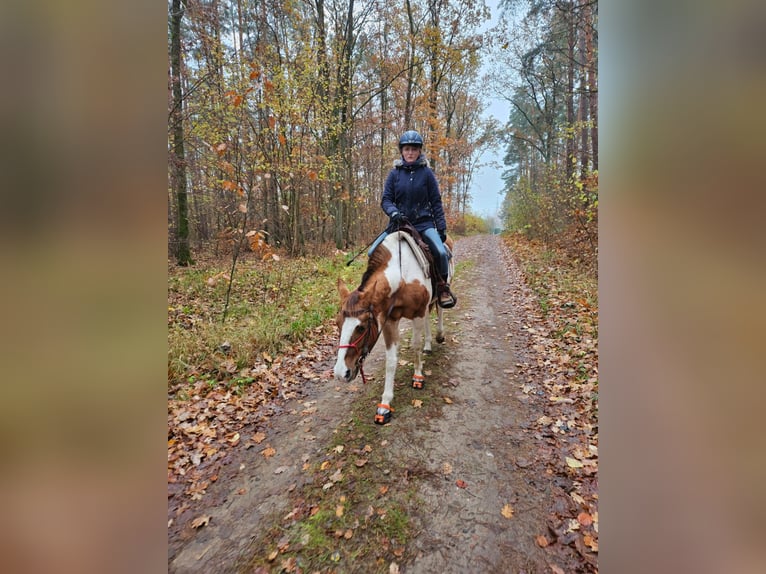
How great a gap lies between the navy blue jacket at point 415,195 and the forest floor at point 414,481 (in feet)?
7.76

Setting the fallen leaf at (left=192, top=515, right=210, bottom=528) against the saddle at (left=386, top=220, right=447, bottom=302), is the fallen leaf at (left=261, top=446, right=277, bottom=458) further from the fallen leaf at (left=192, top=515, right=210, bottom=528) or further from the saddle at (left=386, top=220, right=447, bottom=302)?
the saddle at (left=386, top=220, right=447, bottom=302)

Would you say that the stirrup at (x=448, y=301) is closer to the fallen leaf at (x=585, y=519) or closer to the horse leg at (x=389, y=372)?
the horse leg at (x=389, y=372)

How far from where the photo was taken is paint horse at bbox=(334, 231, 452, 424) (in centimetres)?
333

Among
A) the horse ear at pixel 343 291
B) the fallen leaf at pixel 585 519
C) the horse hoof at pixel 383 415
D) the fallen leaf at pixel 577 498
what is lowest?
the fallen leaf at pixel 585 519

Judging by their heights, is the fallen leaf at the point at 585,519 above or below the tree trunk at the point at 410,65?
below

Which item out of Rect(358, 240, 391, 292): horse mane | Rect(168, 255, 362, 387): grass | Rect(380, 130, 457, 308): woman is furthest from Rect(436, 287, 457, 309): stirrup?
Rect(168, 255, 362, 387): grass

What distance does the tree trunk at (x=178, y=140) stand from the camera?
25.3 feet

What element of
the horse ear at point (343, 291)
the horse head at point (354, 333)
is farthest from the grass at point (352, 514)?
the horse ear at point (343, 291)

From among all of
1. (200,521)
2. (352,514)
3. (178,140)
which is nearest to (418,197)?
(352,514)

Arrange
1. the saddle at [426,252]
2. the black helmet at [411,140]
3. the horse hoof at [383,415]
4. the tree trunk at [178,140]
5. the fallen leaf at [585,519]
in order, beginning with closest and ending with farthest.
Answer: the fallen leaf at [585,519] → the horse hoof at [383,415] → the saddle at [426,252] → the black helmet at [411,140] → the tree trunk at [178,140]

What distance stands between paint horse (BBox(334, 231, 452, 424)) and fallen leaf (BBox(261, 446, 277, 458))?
119cm
